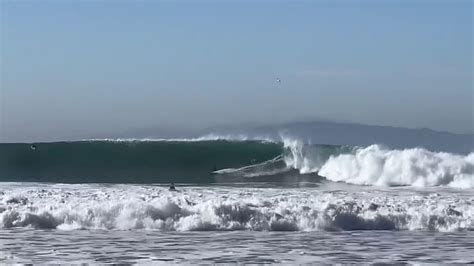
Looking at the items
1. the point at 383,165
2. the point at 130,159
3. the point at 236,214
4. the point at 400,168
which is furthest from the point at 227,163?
the point at 236,214

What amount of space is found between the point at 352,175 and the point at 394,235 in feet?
46.3

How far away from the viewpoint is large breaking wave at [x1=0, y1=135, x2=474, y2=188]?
94.4ft

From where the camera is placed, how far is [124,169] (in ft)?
107

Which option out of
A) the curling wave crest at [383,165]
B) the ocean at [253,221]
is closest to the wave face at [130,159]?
the ocean at [253,221]

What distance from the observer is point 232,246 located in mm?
14281

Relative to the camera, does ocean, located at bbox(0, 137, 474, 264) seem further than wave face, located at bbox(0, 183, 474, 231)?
No

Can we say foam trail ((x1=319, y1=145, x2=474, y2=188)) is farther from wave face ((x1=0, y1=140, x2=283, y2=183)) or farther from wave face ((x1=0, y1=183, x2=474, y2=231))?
wave face ((x1=0, y1=183, x2=474, y2=231))

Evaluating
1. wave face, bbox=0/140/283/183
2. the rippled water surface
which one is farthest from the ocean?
wave face, bbox=0/140/283/183

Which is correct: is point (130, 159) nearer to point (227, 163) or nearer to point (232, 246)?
point (227, 163)

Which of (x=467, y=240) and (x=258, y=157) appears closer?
(x=467, y=240)

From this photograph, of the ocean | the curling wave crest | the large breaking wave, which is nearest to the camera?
the ocean

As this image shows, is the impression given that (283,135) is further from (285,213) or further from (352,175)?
(285,213)

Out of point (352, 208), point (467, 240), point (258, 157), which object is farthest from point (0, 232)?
point (258, 157)

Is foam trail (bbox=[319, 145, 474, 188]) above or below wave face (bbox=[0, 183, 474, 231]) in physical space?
above
